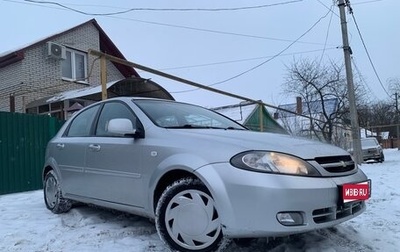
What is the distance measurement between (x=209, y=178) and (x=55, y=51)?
14.3m

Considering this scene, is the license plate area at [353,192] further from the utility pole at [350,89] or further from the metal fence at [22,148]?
the utility pole at [350,89]

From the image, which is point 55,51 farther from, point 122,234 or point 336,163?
point 336,163

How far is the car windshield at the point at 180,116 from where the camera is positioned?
4145 mm

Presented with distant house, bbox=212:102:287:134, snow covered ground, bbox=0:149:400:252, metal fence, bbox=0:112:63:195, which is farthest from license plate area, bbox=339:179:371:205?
distant house, bbox=212:102:287:134

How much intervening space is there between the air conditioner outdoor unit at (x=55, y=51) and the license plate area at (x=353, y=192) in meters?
14.4

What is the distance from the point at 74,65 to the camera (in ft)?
57.4

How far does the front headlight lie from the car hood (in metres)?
0.06

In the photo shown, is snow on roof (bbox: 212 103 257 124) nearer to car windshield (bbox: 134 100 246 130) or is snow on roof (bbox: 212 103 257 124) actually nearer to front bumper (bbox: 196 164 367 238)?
car windshield (bbox: 134 100 246 130)

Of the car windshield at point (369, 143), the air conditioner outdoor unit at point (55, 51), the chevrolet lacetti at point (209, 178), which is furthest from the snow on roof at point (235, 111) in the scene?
the chevrolet lacetti at point (209, 178)

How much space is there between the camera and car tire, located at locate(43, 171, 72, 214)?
523cm

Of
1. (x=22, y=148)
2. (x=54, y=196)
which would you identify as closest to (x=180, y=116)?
(x=54, y=196)

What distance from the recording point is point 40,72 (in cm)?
1602

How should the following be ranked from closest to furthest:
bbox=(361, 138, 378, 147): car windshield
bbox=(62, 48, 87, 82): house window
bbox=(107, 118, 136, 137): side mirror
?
1. bbox=(107, 118, 136, 137): side mirror
2. bbox=(62, 48, 87, 82): house window
3. bbox=(361, 138, 378, 147): car windshield

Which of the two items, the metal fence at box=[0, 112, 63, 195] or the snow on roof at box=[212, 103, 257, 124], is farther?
the snow on roof at box=[212, 103, 257, 124]
